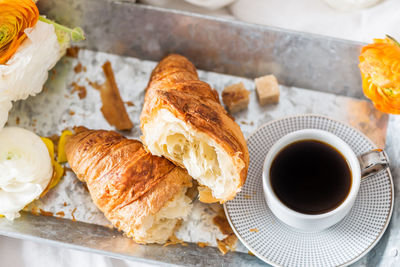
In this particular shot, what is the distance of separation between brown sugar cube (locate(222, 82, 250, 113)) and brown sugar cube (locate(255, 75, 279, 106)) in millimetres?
34

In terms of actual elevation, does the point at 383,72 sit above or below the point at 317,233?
above

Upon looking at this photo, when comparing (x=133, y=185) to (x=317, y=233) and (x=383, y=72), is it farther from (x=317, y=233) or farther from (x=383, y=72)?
(x=383, y=72)

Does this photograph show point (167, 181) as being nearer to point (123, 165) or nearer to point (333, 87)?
point (123, 165)

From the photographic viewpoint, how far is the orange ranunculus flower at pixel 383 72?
1.09 m

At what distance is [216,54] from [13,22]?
1.71 ft

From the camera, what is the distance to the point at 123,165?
1.19m

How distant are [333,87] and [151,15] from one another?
1.69 ft

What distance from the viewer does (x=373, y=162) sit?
1111mm

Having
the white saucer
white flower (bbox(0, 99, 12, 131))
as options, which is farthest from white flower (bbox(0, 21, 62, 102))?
the white saucer

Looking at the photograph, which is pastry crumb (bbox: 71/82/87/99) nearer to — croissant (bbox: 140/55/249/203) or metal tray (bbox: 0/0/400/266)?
metal tray (bbox: 0/0/400/266)

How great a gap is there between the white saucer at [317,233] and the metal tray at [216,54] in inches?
2.7

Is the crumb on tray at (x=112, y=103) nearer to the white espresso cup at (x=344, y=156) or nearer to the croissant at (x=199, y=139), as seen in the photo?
the croissant at (x=199, y=139)

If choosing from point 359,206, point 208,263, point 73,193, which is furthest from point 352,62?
point 73,193

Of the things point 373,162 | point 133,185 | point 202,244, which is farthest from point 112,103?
point 373,162
